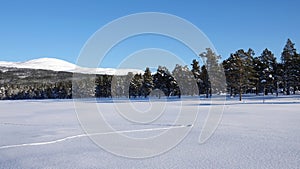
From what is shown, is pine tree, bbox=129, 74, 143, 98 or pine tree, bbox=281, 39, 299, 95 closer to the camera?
pine tree, bbox=281, 39, 299, 95

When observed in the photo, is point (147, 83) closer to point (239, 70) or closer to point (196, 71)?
point (196, 71)

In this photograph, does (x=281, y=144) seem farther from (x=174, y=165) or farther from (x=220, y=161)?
(x=174, y=165)

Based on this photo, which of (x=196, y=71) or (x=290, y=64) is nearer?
(x=290, y=64)

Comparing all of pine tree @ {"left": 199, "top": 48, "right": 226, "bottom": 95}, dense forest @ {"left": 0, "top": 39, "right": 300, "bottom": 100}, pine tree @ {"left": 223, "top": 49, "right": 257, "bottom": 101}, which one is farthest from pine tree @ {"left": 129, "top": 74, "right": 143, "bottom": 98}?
pine tree @ {"left": 223, "top": 49, "right": 257, "bottom": 101}

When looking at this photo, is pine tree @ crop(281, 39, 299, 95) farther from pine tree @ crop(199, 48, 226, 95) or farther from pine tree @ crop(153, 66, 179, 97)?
pine tree @ crop(153, 66, 179, 97)

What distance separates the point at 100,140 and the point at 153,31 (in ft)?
17.6

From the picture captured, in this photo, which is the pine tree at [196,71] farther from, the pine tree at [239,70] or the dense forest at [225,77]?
the pine tree at [239,70]

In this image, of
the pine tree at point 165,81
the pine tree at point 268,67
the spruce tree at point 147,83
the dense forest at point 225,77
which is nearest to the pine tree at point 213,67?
the dense forest at point 225,77

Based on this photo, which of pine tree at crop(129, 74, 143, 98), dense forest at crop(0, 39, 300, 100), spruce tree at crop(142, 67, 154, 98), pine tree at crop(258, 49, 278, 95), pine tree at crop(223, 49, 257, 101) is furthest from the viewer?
pine tree at crop(129, 74, 143, 98)

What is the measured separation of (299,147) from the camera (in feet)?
26.7

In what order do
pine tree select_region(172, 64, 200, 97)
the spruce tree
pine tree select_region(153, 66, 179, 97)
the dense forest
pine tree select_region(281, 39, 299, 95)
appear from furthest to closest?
the spruce tree < pine tree select_region(153, 66, 179, 97) < pine tree select_region(172, 64, 200, 97) < pine tree select_region(281, 39, 299, 95) < the dense forest

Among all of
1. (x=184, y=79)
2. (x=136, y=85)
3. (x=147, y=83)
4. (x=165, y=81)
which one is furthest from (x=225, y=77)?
(x=136, y=85)

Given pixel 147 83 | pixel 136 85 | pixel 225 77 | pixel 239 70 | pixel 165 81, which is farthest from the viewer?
pixel 136 85

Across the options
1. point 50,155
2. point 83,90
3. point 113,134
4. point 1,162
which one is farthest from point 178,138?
point 83,90
